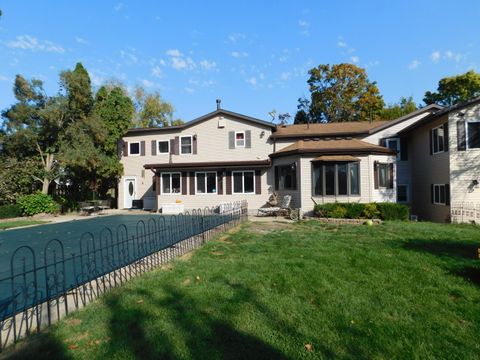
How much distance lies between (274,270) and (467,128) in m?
14.6

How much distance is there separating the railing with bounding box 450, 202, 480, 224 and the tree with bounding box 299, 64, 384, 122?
25363 millimetres

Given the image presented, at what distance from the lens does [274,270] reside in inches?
242

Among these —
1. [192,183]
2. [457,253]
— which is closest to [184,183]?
[192,183]

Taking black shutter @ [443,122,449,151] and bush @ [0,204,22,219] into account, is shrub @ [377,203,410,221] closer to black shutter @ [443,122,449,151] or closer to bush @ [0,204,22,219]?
black shutter @ [443,122,449,151]

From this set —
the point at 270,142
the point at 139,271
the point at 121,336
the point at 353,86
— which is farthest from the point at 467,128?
the point at 353,86

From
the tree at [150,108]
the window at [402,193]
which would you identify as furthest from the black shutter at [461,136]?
the tree at [150,108]

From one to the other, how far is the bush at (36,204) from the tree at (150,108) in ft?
85.0

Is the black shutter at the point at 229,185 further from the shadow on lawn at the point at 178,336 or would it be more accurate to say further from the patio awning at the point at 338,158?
the shadow on lawn at the point at 178,336

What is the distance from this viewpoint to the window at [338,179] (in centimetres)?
1698

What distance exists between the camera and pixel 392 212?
15.2 meters

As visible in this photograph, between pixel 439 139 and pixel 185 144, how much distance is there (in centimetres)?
1640

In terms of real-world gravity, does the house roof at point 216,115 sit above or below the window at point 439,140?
above

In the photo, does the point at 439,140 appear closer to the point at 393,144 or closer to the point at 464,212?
the point at 464,212

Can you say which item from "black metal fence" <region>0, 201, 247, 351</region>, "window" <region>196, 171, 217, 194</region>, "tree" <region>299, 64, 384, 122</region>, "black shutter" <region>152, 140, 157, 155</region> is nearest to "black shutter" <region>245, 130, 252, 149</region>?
"window" <region>196, 171, 217, 194</region>
